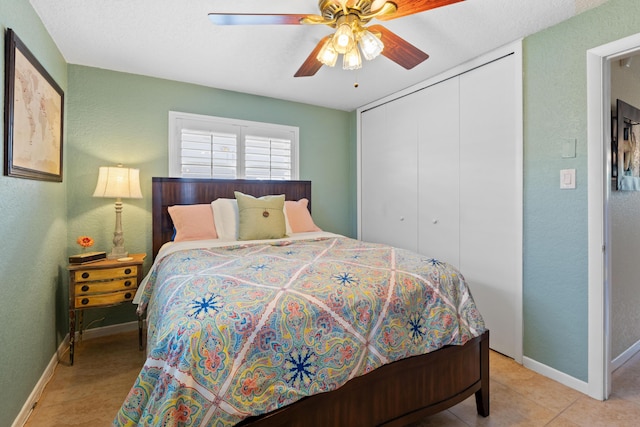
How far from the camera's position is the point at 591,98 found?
6.05 feet

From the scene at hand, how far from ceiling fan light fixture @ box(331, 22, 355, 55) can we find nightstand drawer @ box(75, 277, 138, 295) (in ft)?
7.08

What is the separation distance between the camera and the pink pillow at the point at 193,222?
2580mm

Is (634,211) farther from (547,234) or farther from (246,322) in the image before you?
(246,322)

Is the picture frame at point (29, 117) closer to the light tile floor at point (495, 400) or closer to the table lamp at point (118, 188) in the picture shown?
the table lamp at point (118, 188)

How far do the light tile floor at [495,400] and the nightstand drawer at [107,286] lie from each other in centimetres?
53

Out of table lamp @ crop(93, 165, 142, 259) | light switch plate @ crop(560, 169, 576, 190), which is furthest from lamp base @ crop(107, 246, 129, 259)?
light switch plate @ crop(560, 169, 576, 190)

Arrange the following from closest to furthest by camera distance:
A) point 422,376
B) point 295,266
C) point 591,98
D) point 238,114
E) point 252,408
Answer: point 252,408, point 422,376, point 295,266, point 591,98, point 238,114

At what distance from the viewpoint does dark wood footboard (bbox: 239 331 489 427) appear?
3.85 feet

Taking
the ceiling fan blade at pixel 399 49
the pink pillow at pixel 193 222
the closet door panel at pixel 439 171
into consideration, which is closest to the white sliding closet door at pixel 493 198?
the closet door panel at pixel 439 171

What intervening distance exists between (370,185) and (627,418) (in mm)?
2687

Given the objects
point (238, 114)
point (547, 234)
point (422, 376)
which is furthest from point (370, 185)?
point (422, 376)

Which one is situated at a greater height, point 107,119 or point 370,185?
point 107,119

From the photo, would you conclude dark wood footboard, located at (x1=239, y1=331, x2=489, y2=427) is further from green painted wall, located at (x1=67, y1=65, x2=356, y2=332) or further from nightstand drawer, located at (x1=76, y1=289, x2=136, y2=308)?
green painted wall, located at (x1=67, y1=65, x2=356, y2=332)

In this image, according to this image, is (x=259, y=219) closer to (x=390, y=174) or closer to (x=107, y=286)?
(x=107, y=286)
